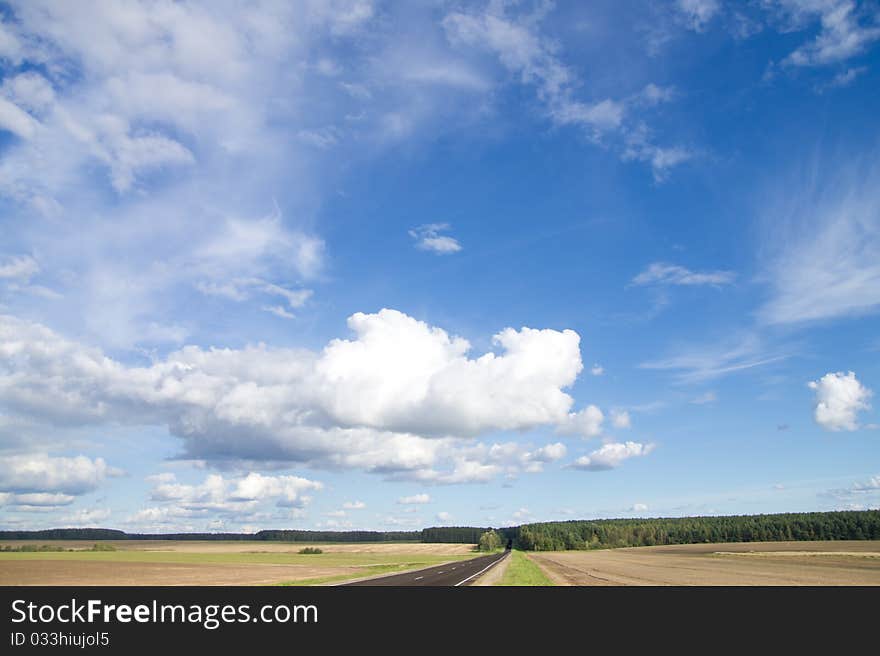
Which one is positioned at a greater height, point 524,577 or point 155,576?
point 155,576

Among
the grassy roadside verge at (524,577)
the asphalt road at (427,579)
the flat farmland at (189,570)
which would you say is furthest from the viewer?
the flat farmland at (189,570)

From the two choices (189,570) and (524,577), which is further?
(189,570)

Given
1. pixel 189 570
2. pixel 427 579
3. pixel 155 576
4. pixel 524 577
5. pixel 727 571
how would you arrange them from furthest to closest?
pixel 189 570
pixel 727 571
pixel 155 576
pixel 524 577
pixel 427 579

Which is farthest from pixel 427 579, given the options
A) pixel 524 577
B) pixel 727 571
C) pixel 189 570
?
pixel 189 570

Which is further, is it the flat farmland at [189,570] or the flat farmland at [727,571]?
the flat farmland at [189,570]

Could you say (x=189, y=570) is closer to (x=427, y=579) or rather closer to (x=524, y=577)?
(x=427, y=579)

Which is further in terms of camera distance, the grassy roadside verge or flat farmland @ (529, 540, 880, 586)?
flat farmland @ (529, 540, 880, 586)

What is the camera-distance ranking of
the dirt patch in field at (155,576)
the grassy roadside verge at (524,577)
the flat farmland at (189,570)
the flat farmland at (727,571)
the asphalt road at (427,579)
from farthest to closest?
the flat farmland at (189,570) < the dirt patch in field at (155,576) < the flat farmland at (727,571) < the grassy roadside verge at (524,577) < the asphalt road at (427,579)

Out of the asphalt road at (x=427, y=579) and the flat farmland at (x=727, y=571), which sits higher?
the asphalt road at (x=427, y=579)

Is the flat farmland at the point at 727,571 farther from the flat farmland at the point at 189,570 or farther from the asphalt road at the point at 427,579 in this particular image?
the flat farmland at the point at 189,570

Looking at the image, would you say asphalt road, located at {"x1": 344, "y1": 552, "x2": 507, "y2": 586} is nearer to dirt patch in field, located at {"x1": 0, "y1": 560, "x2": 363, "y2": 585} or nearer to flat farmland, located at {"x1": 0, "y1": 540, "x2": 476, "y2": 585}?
flat farmland, located at {"x1": 0, "y1": 540, "x2": 476, "y2": 585}

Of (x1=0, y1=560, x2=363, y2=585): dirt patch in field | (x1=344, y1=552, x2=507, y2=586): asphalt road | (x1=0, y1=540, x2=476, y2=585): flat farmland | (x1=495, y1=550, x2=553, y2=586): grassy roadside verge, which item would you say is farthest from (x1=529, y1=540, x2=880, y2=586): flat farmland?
(x1=0, y1=560, x2=363, y2=585): dirt patch in field

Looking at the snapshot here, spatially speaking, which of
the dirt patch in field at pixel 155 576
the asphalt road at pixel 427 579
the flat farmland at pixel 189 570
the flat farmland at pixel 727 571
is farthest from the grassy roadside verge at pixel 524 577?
the dirt patch in field at pixel 155 576
